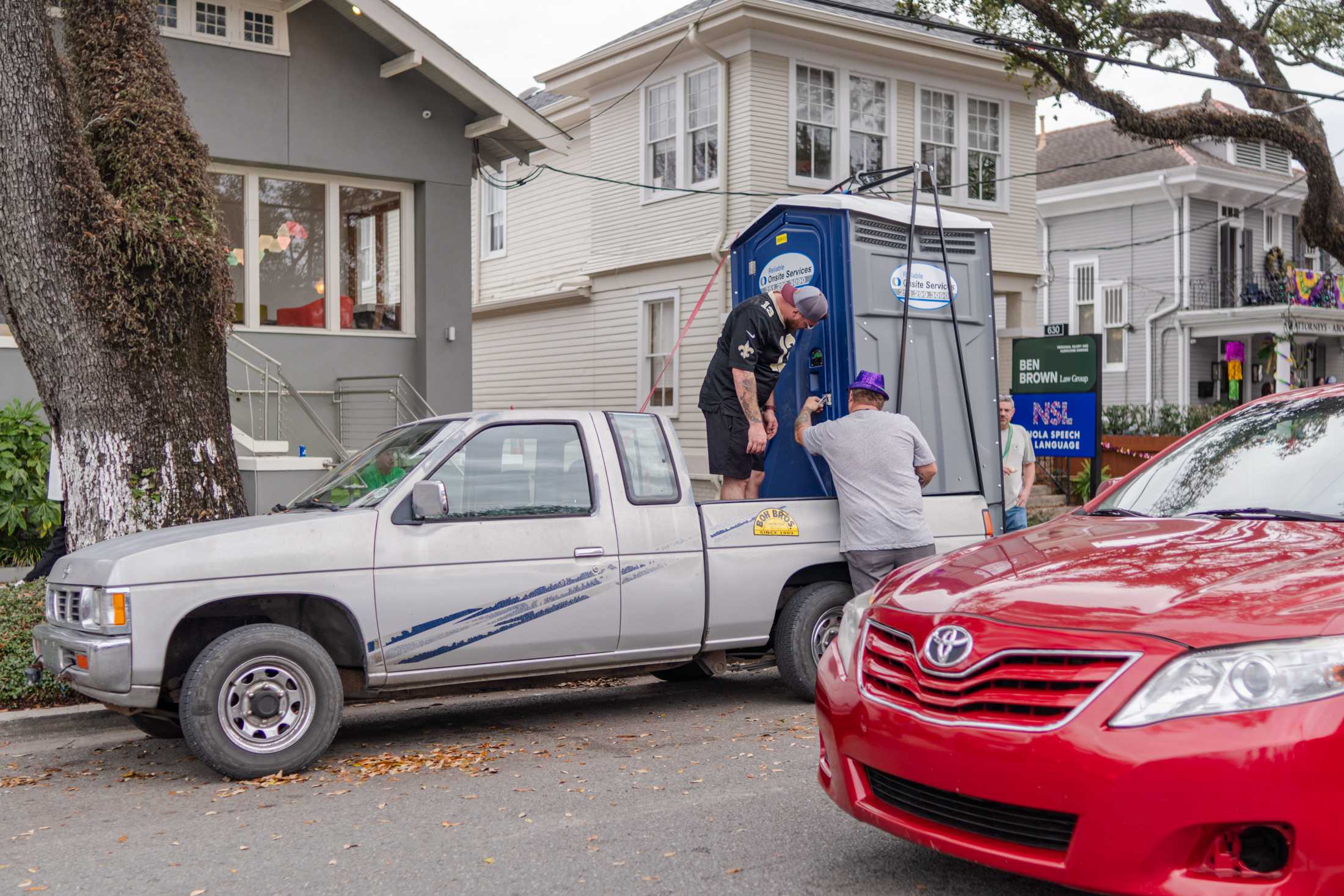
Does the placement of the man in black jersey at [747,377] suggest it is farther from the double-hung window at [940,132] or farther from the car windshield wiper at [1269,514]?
the double-hung window at [940,132]

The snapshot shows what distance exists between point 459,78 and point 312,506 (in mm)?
9186

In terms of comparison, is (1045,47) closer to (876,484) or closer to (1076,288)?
(876,484)

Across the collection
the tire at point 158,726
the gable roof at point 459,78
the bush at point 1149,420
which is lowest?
the tire at point 158,726

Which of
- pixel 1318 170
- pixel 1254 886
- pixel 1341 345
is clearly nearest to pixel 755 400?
pixel 1254 886

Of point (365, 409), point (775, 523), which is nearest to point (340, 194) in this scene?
point (365, 409)

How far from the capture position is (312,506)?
6680 mm

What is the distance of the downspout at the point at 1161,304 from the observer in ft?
88.6

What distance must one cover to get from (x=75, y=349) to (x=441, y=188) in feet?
25.2

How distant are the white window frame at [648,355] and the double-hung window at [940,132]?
4522mm

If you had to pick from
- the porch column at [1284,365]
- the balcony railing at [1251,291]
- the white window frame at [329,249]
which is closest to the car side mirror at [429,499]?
the white window frame at [329,249]

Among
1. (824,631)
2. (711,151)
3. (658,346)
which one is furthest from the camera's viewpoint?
(658,346)

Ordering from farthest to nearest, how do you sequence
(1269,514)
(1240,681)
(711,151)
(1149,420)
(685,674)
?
(1149,420) < (711,151) < (685,674) < (1269,514) < (1240,681)

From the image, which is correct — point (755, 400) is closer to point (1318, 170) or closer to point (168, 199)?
point (168, 199)

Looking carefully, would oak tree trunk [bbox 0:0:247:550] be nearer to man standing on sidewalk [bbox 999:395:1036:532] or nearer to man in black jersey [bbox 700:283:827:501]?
man in black jersey [bbox 700:283:827:501]
